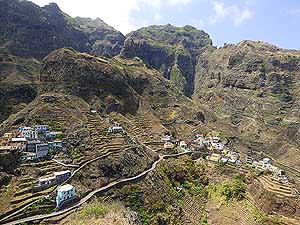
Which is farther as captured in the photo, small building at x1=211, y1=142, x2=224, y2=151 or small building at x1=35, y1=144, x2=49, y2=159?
small building at x1=211, y1=142, x2=224, y2=151

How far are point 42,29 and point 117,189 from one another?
114 m

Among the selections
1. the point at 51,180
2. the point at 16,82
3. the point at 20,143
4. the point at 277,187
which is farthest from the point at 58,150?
the point at 16,82

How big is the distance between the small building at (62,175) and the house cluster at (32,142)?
5.76m

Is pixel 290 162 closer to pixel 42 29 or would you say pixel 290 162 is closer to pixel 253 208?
pixel 253 208

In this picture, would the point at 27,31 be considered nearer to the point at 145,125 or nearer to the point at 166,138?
the point at 145,125

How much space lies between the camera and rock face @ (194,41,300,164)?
12381 centimetres

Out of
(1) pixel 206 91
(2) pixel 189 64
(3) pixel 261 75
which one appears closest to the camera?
(3) pixel 261 75

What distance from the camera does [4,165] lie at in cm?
4766

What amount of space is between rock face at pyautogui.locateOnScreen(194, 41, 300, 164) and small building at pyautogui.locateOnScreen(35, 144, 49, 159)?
259ft

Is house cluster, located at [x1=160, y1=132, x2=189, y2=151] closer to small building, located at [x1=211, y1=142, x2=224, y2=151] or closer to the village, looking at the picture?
the village

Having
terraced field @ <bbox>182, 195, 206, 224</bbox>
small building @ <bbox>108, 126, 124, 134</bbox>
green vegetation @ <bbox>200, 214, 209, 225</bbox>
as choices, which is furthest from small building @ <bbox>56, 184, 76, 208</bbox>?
small building @ <bbox>108, 126, 124, 134</bbox>

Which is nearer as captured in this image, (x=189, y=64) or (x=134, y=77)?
(x=134, y=77)

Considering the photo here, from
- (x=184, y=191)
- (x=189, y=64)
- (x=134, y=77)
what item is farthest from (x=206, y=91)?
(x=184, y=191)

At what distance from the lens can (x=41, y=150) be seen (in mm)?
52719
